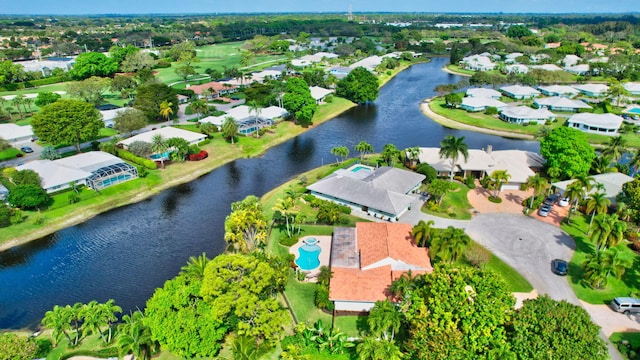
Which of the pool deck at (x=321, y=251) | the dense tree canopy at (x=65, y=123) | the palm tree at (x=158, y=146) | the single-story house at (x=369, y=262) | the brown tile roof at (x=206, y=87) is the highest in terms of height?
the dense tree canopy at (x=65, y=123)

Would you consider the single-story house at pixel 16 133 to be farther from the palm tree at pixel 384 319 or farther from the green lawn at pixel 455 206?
the palm tree at pixel 384 319

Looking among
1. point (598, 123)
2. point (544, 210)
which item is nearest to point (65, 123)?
point (544, 210)

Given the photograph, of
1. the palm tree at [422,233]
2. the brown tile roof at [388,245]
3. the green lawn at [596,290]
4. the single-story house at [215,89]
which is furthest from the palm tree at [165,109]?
the green lawn at [596,290]

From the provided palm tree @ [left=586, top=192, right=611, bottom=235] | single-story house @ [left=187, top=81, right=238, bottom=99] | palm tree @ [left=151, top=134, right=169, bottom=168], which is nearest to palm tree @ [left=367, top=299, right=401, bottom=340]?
palm tree @ [left=586, top=192, right=611, bottom=235]

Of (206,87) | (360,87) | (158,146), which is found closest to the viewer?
(158,146)

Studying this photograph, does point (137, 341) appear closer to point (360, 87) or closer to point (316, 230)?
point (316, 230)

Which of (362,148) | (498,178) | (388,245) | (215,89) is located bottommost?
(388,245)
